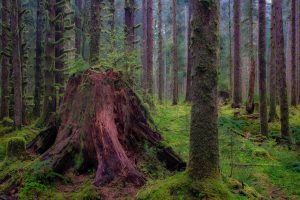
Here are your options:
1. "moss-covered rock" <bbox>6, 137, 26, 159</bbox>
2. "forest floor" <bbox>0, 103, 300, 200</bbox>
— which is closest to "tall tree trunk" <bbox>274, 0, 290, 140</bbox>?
"forest floor" <bbox>0, 103, 300, 200</bbox>

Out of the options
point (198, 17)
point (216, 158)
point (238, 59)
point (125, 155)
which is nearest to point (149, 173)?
point (125, 155)

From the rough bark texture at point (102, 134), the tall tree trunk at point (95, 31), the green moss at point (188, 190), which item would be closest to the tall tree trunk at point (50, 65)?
the tall tree trunk at point (95, 31)

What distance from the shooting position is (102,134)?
8.45m

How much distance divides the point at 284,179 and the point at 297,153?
3572mm

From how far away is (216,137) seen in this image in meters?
6.55

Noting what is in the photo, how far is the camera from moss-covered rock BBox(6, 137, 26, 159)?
9367 millimetres

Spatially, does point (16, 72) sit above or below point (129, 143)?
above

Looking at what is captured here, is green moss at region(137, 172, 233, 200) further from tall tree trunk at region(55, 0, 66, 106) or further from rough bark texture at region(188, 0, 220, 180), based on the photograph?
tall tree trunk at region(55, 0, 66, 106)

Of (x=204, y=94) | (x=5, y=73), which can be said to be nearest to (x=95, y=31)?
(x=5, y=73)

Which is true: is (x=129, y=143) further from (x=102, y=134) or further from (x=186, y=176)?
(x=186, y=176)

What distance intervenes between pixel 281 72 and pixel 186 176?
35.9ft

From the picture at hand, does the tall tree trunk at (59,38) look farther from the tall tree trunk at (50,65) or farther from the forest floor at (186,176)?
the forest floor at (186,176)

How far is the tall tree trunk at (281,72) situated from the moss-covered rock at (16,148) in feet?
33.7

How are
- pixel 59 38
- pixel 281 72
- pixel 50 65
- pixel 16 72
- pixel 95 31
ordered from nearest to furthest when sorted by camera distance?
1. pixel 95 31
2. pixel 16 72
3. pixel 50 65
4. pixel 281 72
5. pixel 59 38
